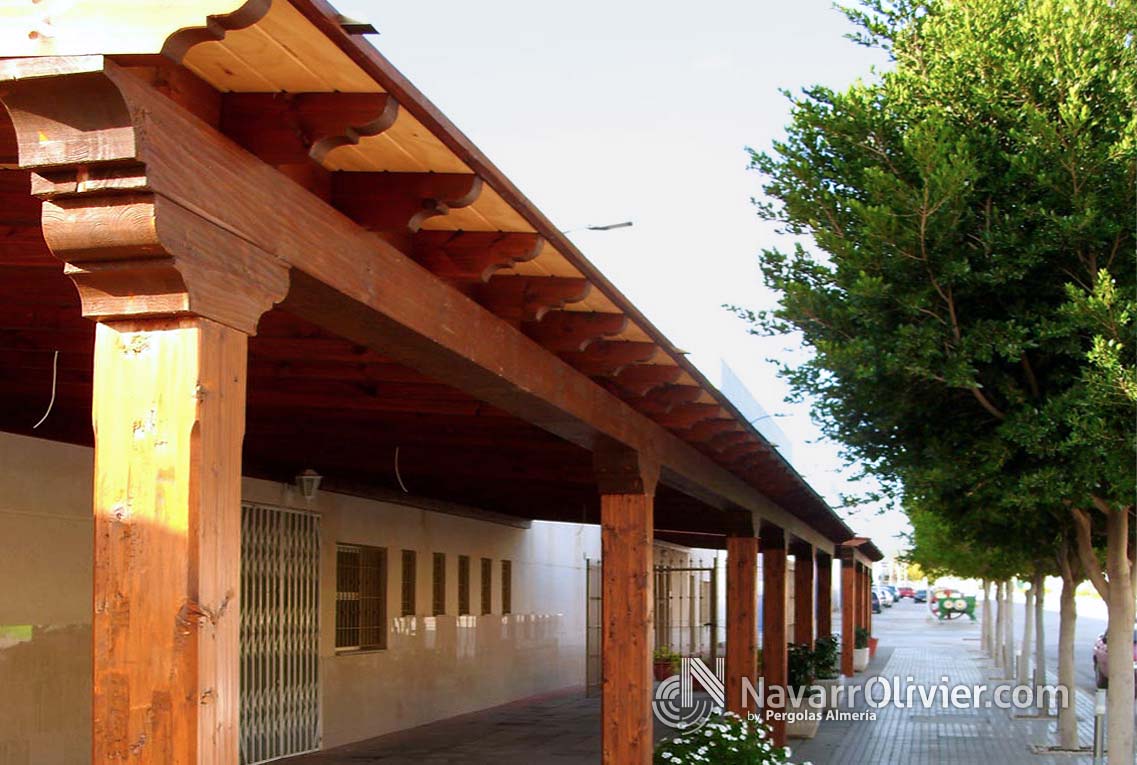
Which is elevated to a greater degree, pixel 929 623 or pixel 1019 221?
pixel 1019 221

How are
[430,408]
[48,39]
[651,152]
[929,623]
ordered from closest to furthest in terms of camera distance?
[48,39], [430,408], [651,152], [929,623]

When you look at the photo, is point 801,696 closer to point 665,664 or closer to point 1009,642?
point 665,664

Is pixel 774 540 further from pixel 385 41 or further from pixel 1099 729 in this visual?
pixel 385 41

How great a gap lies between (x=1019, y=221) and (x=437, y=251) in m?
5.37

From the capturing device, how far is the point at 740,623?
13.4 metres

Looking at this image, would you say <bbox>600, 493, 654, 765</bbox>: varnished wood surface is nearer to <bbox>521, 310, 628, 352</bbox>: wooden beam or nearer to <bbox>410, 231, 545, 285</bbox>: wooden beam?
<bbox>521, 310, 628, 352</bbox>: wooden beam

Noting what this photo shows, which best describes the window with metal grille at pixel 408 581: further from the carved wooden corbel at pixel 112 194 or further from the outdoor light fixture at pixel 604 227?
the carved wooden corbel at pixel 112 194

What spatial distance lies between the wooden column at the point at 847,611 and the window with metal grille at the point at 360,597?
48.6 feet

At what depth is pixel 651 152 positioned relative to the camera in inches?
2270

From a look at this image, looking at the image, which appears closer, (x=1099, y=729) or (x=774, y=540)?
(x=1099, y=729)

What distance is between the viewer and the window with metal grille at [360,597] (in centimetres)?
1461

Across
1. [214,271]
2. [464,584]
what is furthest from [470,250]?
[464,584]

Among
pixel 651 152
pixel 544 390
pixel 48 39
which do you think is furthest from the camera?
pixel 651 152

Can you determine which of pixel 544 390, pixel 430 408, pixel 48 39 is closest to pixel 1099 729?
pixel 430 408
